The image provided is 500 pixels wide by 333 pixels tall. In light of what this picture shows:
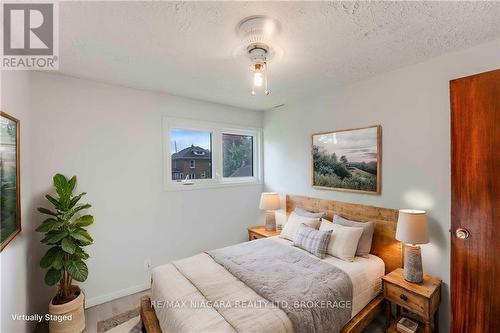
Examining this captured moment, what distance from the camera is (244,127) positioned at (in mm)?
3836

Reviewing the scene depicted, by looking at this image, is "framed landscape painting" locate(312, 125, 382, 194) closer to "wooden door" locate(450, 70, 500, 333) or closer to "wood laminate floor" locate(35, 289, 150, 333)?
"wooden door" locate(450, 70, 500, 333)

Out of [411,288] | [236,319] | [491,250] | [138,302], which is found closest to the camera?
[236,319]

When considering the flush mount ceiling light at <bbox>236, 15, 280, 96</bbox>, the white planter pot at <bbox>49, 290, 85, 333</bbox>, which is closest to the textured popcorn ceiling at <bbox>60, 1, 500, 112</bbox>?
the flush mount ceiling light at <bbox>236, 15, 280, 96</bbox>

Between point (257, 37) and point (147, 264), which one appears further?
point (147, 264)

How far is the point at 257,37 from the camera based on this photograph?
1578 mm

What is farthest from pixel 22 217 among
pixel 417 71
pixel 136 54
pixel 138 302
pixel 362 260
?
pixel 417 71

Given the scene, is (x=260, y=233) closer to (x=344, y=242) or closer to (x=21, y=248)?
(x=344, y=242)

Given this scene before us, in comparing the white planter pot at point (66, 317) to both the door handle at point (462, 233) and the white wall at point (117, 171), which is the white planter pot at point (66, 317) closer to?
the white wall at point (117, 171)

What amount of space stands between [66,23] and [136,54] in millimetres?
497

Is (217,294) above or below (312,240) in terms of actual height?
below

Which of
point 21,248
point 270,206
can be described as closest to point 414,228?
point 270,206

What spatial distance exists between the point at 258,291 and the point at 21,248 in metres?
1.95

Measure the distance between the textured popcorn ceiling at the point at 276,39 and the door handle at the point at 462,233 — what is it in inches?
57.1

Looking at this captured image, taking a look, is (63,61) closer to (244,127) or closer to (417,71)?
(244,127)
